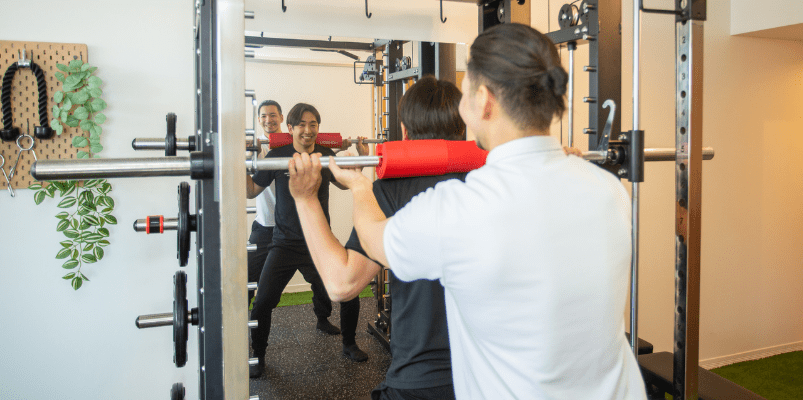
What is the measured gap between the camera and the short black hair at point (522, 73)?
2.99ft

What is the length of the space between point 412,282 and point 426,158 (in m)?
0.32

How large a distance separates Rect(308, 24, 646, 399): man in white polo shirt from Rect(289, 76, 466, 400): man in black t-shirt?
0.74ft

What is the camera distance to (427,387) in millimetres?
1288

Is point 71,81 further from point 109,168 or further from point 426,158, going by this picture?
point 426,158

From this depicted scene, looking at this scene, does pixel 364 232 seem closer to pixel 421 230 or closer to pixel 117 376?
pixel 421 230

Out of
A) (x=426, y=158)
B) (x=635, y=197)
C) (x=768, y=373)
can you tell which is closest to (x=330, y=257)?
(x=426, y=158)

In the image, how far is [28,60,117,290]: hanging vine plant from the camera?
2422mm

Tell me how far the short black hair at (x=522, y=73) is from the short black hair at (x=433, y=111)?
458mm

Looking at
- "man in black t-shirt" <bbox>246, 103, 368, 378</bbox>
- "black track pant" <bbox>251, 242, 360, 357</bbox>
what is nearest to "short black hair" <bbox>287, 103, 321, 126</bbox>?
"man in black t-shirt" <bbox>246, 103, 368, 378</bbox>

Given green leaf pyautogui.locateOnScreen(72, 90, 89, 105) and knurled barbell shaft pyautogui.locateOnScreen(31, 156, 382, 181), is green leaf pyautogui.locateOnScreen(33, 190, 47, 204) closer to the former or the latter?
green leaf pyautogui.locateOnScreen(72, 90, 89, 105)

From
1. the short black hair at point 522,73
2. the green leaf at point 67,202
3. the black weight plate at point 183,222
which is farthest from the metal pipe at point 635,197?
the green leaf at point 67,202

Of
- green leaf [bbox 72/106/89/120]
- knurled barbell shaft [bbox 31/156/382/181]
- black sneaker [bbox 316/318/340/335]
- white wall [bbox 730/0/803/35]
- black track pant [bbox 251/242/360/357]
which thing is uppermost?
white wall [bbox 730/0/803/35]

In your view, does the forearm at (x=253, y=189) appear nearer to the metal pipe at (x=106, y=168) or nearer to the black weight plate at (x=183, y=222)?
the black weight plate at (x=183, y=222)

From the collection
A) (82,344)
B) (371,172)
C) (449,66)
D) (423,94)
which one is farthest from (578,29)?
(82,344)
